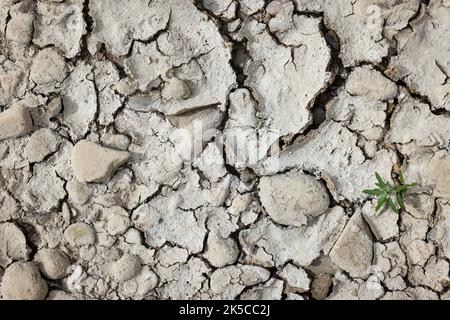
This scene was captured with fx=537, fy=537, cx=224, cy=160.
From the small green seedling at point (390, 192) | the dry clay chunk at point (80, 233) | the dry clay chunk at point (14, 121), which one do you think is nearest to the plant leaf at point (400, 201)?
the small green seedling at point (390, 192)

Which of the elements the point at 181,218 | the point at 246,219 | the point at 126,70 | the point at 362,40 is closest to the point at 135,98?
the point at 126,70

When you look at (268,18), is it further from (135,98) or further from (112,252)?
(112,252)

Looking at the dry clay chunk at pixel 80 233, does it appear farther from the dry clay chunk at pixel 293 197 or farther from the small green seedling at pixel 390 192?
the small green seedling at pixel 390 192

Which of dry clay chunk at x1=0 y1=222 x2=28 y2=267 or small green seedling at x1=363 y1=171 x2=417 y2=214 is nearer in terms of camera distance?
small green seedling at x1=363 y1=171 x2=417 y2=214

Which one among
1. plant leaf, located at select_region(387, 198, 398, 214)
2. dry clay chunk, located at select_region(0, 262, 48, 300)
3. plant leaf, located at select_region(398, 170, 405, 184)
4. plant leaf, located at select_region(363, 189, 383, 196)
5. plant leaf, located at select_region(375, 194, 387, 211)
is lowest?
dry clay chunk, located at select_region(0, 262, 48, 300)

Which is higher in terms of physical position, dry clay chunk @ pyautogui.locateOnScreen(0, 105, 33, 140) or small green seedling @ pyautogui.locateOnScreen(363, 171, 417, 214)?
dry clay chunk @ pyautogui.locateOnScreen(0, 105, 33, 140)

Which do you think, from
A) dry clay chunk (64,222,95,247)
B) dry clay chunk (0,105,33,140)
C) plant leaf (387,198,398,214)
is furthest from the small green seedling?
dry clay chunk (0,105,33,140)

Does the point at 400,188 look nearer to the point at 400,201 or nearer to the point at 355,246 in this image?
the point at 400,201

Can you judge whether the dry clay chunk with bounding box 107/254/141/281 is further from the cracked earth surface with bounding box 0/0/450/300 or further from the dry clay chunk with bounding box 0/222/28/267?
the dry clay chunk with bounding box 0/222/28/267
